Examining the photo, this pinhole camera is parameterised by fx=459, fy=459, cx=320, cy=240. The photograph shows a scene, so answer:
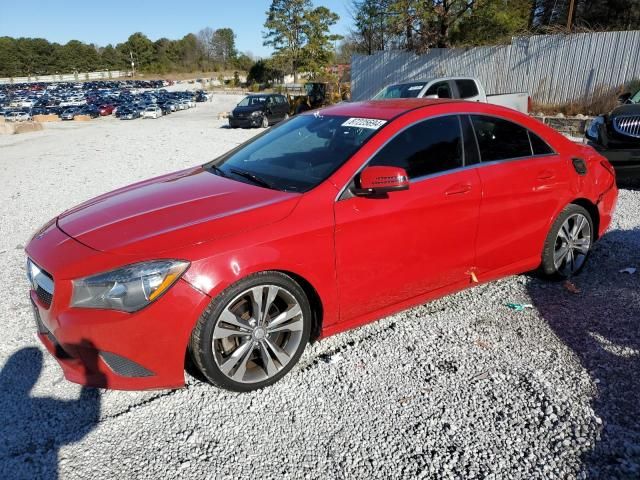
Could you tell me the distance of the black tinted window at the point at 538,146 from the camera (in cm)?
372

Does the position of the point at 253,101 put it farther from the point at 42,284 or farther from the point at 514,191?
the point at 42,284

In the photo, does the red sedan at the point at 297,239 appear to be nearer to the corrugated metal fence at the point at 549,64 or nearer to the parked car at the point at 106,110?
the corrugated metal fence at the point at 549,64

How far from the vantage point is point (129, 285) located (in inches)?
90.5

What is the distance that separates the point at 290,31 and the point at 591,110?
38289 millimetres

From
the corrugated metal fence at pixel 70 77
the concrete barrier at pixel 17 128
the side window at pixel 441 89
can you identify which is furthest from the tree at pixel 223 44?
the side window at pixel 441 89

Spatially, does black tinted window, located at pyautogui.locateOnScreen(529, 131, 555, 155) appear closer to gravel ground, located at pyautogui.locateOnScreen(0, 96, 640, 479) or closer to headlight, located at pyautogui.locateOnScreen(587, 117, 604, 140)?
gravel ground, located at pyautogui.locateOnScreen(0, 96, 640, 479)

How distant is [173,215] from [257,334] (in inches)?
33.9

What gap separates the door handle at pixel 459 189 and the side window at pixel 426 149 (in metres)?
0.14

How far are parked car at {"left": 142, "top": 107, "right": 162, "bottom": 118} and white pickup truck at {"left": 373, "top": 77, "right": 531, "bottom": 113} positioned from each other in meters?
35.5

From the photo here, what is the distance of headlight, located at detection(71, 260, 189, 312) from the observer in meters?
2.30

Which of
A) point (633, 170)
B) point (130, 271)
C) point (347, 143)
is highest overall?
point (347, 143)

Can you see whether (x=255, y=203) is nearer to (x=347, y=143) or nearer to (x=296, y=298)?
(x=296, y=298)

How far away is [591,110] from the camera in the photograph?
16.0m

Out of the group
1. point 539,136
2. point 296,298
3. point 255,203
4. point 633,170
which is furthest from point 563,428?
point 633,170
